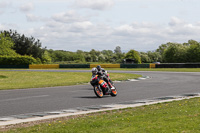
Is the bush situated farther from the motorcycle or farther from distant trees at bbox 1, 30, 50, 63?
the motorcycle

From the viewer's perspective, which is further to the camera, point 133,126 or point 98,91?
point 98,91

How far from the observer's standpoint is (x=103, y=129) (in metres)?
6.41

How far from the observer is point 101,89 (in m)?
13.9

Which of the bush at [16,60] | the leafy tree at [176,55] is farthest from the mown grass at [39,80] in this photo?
the leafy tree at [176,55]

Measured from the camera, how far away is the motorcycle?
529 inches

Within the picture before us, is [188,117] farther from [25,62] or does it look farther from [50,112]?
[25,62]

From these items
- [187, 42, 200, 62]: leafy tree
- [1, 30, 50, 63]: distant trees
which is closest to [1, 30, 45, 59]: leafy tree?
[1, 30, 50, 63]: distant trees

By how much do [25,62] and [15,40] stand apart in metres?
33.7

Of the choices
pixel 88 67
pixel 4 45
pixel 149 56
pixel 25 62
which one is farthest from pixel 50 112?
pixel 149 56

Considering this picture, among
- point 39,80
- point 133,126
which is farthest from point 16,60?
point 133,126

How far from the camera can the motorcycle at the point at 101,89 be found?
1345cm

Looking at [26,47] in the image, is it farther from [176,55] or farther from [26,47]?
[176,55]

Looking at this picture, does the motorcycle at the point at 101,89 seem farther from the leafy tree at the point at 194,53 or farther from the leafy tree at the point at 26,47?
the leafy tree at the point at 194,53

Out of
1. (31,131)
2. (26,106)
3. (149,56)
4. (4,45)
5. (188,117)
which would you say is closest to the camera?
(31,131)
